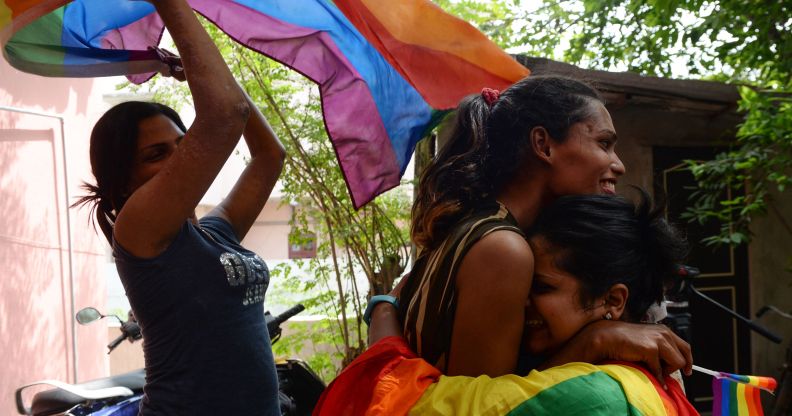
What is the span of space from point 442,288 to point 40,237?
5.02 m

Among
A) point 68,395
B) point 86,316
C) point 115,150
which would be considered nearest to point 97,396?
point 68,395

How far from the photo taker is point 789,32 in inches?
192

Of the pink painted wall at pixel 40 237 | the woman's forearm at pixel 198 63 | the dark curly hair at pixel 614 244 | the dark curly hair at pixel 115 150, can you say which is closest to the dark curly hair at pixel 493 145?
the dark curly hair at pixel 614 244

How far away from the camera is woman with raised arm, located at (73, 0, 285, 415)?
6.12 feet

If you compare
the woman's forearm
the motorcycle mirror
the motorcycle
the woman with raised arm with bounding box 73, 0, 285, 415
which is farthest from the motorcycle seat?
the woman's forearm

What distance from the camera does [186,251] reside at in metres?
1.98

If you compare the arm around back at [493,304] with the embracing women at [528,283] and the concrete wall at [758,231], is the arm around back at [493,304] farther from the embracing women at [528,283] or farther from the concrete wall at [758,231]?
the concrete wall at [758,231]

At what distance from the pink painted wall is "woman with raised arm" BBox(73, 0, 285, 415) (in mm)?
3756

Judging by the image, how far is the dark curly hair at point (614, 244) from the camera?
1.53 meters

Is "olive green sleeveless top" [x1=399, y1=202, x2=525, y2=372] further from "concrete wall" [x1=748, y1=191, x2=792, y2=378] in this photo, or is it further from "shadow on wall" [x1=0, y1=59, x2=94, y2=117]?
"concrete wall" [x1=748, y1=191, x2=792, y2=378]

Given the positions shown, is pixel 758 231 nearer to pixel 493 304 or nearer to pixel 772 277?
pixel 772 277

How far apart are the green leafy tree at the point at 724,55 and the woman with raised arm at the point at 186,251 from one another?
3884mm

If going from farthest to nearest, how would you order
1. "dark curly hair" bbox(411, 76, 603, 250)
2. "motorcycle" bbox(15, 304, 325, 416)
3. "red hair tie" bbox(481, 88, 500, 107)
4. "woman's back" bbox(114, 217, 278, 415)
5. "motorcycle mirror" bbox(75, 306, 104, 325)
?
1. "motorcycle mirror" bbox(75, 306, 104, 325)
2. "motorcycle" bbox(15, 304, 325, 416)
3. "woman's back" bbox(114, 217, 278, 415)
4. "red hair tie" bbox(481, 88, 500, 107)
5. "dark curly hair" bbox(411, 76, 603, 250)

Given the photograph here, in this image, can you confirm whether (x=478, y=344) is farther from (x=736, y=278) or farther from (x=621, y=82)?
(x=736, y=278)
